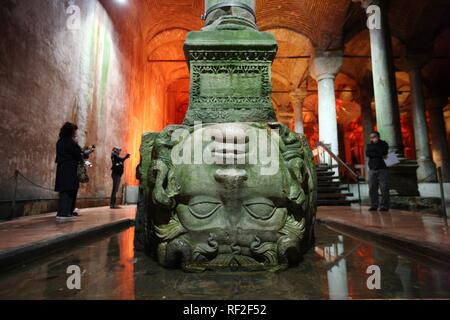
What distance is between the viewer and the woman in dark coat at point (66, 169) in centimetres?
414

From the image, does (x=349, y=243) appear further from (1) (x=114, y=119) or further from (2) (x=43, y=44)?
(1) (x=114, y=119)

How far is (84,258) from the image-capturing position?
209 cm

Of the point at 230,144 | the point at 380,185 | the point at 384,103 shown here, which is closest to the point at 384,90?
the point at 384,103

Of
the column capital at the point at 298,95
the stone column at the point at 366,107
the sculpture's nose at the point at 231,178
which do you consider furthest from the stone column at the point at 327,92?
the sculpture's nose at the point at 231,178

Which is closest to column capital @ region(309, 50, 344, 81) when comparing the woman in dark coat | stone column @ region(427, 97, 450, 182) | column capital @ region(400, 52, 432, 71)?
column capital @ region(400, 52, 432, 71)

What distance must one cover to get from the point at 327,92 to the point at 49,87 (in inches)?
400

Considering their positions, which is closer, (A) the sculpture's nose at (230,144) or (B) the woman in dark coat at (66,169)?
(A) the sculpture's nose at (230,144)

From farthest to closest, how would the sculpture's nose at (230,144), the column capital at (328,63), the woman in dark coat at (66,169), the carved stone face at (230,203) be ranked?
the column capital at (328,63), the woman in dark coat at (66,169), the sculpture's nose at (230,144), the carved stone face at (230,203)

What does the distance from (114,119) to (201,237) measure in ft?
28.1

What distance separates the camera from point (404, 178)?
7855 mm

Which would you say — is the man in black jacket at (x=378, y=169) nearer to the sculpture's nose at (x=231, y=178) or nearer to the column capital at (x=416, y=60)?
the sculpture's nose at (x=231, y=178)

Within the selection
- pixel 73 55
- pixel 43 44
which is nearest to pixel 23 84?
pixel 43 44

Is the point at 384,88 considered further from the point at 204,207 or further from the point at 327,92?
the point at 204,207

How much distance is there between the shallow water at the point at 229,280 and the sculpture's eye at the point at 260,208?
1.12ft
